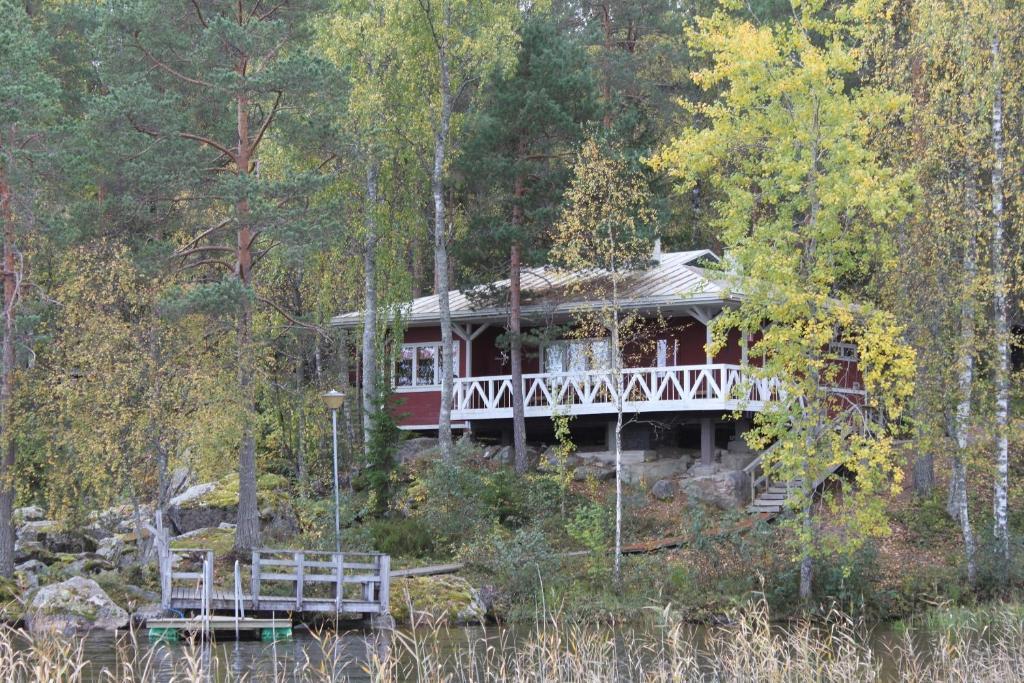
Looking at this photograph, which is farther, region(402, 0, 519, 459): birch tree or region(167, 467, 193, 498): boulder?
region(167, 467, 193, 498): boulder

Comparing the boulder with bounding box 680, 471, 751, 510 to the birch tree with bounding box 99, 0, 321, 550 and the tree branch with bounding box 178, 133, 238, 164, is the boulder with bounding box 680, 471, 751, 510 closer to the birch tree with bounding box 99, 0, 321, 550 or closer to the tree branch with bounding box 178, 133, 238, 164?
the birch tree with bounding box 99, 0, 321, 550

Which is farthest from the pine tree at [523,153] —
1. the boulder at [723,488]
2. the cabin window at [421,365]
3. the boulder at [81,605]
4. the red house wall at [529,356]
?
the boulder at [81,605]

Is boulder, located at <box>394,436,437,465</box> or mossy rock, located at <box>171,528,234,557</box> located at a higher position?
boulder, located at <box>394,436,437,465</box>

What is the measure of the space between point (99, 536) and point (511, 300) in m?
10.8

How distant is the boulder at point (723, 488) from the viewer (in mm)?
27312

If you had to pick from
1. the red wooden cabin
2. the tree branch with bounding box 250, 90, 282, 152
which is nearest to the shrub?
the red wooden cabin

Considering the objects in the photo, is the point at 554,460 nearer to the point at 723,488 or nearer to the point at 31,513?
the point at 723,488

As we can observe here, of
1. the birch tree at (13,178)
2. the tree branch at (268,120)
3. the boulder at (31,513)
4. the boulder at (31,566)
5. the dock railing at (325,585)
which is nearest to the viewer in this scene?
the dock railing at (325,585)

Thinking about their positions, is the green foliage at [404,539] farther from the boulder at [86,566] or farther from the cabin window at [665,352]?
the cabin window at [665,352]

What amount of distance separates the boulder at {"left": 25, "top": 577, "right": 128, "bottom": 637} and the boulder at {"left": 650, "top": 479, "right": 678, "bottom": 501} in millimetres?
11692

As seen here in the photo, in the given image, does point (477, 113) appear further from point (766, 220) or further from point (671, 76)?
point (671, 76)

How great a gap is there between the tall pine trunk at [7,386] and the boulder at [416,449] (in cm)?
984

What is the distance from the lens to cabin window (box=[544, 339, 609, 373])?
95.5ft

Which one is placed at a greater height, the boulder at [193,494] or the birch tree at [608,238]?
the birch tree at [608,238]
